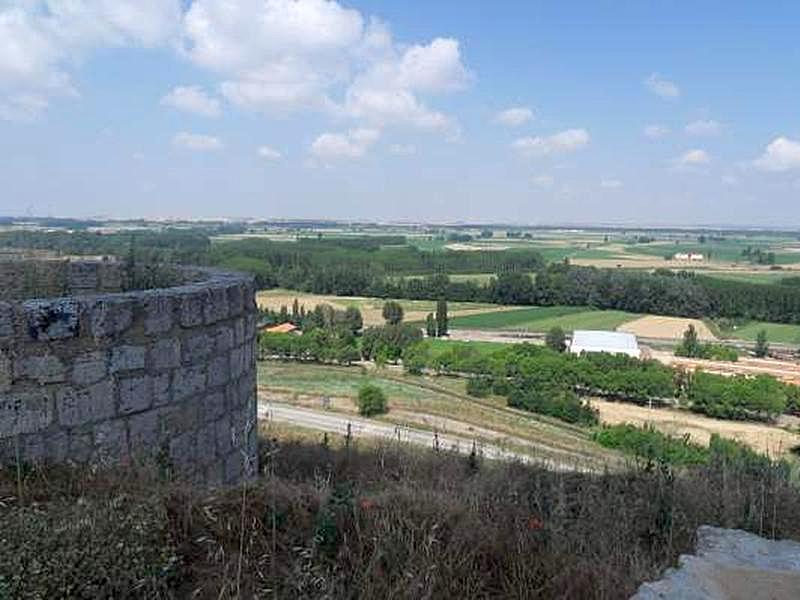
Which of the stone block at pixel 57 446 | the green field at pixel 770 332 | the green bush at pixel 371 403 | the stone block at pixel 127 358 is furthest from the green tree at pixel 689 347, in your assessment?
the stone block at pixel 57 446

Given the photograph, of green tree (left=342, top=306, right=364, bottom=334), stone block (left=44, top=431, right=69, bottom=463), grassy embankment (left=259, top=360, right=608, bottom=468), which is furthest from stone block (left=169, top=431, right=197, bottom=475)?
green tree (left=342, top=306, right=364, bottom=334)

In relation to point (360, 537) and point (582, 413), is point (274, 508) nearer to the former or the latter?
point (360, 537)

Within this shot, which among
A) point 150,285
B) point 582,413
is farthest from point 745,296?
point 150,285

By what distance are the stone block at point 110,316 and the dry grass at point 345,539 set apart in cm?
78

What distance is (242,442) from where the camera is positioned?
15.4 ft

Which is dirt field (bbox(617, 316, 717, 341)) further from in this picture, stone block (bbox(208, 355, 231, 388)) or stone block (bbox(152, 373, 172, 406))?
stone block (bbox(152, 373, 172, 406))

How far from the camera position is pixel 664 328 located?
218ft

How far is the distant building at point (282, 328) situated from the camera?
5363 cm

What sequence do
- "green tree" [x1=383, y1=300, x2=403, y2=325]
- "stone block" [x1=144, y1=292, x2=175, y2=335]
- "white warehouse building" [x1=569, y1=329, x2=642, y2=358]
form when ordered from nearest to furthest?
"stone block" [x1=144, y1=292, x2=175, y2=335], "white warehouse building" [x1=569, y1=329, x2=642, y2=358], "green tree" [x1=383, y1=300, x2=403, y2=325]

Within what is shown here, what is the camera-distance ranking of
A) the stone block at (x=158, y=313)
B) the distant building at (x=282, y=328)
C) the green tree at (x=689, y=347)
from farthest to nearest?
the distant building at (x=282, y=328)
the green tree at (x=689, y=347)
the stone block at (x=158, y=313)

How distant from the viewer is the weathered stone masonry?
3391 millimetres

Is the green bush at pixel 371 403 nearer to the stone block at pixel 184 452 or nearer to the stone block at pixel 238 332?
the stone block at pixel 238 332

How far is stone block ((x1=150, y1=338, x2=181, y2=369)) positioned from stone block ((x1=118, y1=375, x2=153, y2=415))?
10 centimetres

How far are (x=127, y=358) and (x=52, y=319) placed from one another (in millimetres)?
449
